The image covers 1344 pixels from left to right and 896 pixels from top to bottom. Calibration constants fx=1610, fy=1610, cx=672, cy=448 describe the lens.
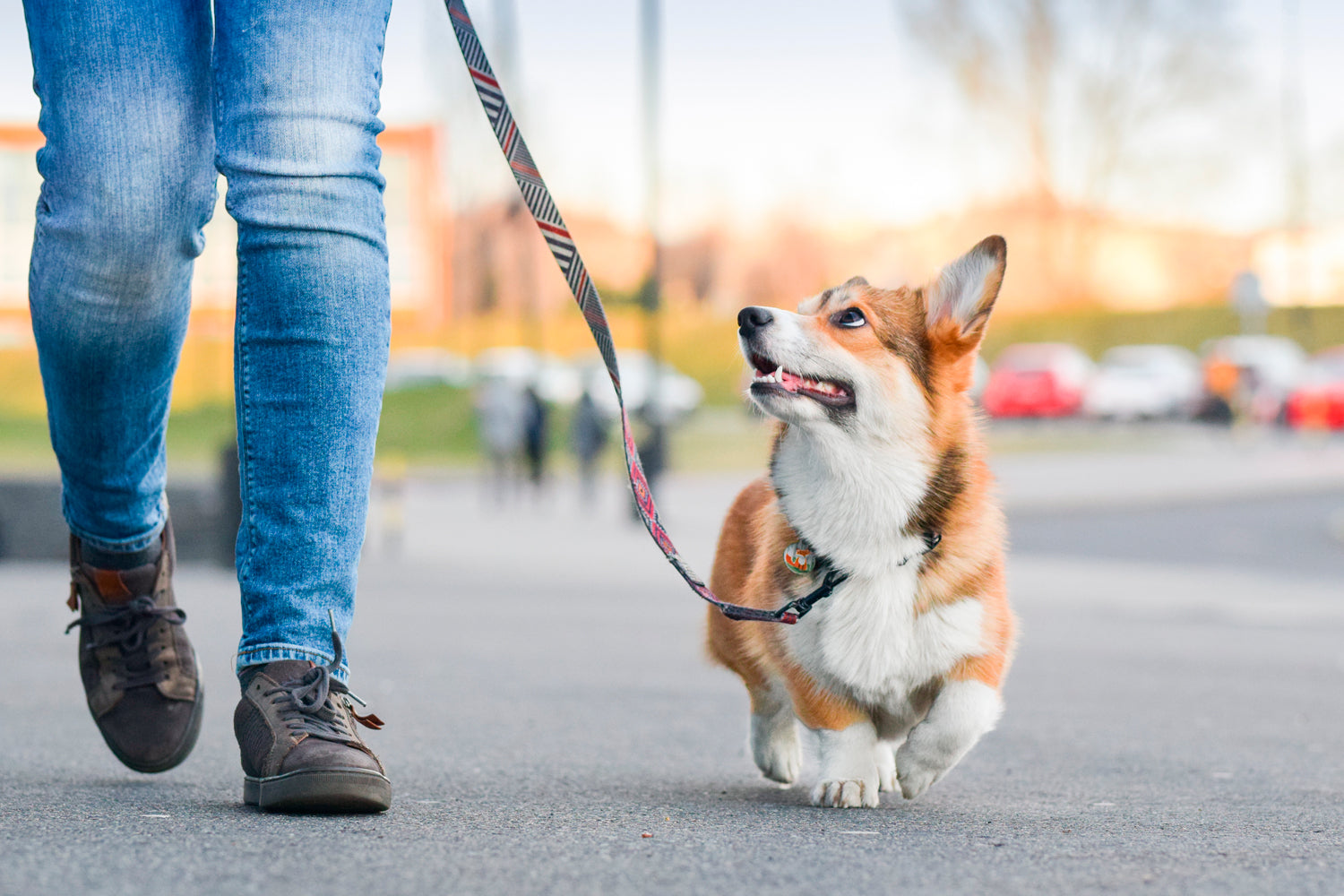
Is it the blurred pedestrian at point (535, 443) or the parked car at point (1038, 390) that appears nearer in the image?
the blurred pedestrian at point (535, 443)

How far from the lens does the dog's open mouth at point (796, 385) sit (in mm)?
3129

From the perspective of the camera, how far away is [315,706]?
2521 mm

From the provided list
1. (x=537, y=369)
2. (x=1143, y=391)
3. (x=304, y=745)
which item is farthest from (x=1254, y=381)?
(x=304, y=745)

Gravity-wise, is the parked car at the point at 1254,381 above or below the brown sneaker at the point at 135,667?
above

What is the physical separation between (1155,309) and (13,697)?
51.6 m

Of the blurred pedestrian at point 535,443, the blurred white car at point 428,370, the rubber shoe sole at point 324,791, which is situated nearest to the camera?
the rubber shoe sole at point 324,791

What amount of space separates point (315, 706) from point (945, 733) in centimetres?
114

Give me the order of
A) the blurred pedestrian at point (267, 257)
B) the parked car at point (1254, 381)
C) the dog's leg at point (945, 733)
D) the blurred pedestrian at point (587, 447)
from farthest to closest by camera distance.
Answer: the parked car at point (1254, 381) → the blurred pedestrian at point (587, 447) → the dog's leg at point (945, 733) → the blurred pedestrian at point (267, 257)

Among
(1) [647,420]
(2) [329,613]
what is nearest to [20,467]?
(1) [647,420]

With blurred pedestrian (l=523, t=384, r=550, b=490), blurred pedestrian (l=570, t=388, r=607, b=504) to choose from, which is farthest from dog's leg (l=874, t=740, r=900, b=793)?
blurred pedestrian (l=523, t=384, r=550, b=490)

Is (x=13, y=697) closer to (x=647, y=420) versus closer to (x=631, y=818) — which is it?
(x=631, y=818)

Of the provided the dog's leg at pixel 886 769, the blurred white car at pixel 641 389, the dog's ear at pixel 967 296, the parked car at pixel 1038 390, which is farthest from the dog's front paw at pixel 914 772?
the parked car at pixel 1038 390

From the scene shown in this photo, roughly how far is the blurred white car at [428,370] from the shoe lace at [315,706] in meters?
42.4

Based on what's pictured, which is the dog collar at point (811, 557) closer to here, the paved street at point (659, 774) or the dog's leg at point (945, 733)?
the dog's leg at point (945, 733)
